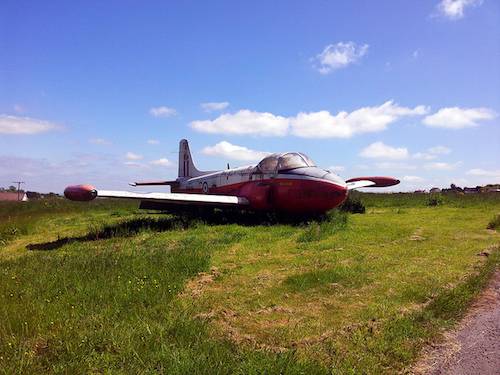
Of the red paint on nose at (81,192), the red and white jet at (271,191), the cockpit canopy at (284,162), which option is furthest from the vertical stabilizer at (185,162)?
the red paint on nose at (81,192)

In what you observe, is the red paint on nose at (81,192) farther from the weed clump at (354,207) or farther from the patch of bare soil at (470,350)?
the weed clump at (354,207)

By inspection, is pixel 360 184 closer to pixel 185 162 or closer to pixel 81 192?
pixel 185 162

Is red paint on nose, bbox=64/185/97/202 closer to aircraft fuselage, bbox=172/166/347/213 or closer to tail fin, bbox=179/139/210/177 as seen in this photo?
aircraft fuselage, bbox=172/166/347/213

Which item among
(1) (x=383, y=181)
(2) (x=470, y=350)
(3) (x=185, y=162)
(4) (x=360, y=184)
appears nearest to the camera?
(2) (x=470, y=350)

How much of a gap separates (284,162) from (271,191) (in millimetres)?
1211

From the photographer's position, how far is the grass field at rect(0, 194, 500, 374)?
360cm

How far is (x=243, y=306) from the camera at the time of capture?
5.28 metres

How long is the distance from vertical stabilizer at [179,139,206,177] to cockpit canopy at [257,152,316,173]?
36.9 feet

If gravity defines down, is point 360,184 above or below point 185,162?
below

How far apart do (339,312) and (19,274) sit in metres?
5.53

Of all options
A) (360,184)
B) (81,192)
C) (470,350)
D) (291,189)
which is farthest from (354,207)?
(470,350)

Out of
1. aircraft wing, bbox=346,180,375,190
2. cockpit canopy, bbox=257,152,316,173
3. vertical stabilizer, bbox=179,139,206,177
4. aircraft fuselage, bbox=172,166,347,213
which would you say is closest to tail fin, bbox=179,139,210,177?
vertical stabilizer, bbox=179,139,206,177

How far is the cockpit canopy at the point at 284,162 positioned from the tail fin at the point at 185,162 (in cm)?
1125

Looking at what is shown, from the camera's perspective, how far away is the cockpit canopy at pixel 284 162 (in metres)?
14.8
